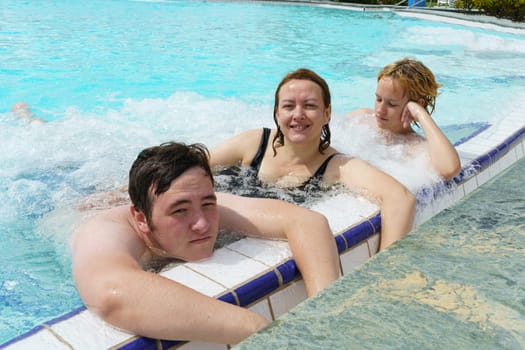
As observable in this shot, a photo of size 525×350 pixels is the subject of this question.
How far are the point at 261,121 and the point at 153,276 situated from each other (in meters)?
4.88

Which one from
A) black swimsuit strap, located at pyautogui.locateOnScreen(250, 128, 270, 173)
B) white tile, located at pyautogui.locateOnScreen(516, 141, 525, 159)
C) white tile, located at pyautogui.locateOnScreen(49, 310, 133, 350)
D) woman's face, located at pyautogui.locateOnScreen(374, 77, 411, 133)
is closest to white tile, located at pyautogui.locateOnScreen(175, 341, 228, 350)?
white tile, located at pyautogui.locateOnScreen(49, 310, 133, 350)

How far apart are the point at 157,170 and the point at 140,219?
0.74ft

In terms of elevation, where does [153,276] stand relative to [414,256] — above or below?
below

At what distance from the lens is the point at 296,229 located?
2209 millimetres

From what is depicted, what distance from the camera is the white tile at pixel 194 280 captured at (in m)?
1.94

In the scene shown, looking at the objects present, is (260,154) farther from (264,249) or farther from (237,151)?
(264,249)

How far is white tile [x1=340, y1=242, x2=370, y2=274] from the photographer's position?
2404 millimetres

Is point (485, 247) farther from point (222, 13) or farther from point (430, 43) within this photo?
point (222, 13)

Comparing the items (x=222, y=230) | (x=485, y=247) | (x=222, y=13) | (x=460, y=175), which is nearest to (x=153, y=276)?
(x=222, y=230)

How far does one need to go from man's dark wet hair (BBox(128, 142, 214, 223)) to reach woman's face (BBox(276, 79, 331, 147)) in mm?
1011

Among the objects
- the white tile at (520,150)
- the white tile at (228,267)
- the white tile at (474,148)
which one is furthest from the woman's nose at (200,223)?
the white tile at (520,150)

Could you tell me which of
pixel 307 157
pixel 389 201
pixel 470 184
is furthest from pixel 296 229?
pixel 470 184

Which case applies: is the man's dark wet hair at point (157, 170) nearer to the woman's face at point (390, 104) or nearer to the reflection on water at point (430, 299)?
the reflection on water at point (430, 299)

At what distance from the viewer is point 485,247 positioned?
4.58ft
